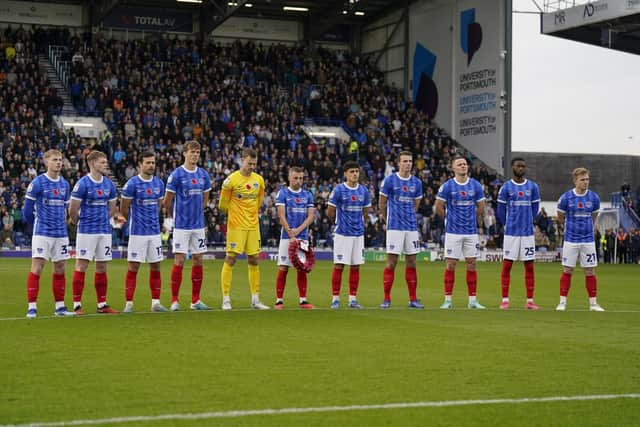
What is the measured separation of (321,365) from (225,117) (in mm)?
37389

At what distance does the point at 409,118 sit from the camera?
5150 centimetres

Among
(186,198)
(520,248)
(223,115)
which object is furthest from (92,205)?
(223,115)

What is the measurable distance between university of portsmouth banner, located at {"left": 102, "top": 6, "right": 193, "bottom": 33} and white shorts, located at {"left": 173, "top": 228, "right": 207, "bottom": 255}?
38.5 meters

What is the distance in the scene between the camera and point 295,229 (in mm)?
15281

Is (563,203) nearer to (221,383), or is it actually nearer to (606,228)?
(221,383)

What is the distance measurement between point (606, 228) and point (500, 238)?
18.8 ft

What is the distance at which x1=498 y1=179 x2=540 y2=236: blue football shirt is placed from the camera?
15.5 m

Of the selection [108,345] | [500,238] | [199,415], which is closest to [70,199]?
[108,345]

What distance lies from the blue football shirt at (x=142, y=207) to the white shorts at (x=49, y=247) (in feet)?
3.92

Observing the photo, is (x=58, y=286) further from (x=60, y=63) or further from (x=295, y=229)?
(x=60, y=63)

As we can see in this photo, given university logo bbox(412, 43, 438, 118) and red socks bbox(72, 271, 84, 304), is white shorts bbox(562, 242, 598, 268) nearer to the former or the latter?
red socks bbox(72, 271, 84, 304)

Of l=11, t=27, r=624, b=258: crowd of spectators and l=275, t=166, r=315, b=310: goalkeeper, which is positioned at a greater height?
l=11, t=27, r=624, b=258: crowd of spectators

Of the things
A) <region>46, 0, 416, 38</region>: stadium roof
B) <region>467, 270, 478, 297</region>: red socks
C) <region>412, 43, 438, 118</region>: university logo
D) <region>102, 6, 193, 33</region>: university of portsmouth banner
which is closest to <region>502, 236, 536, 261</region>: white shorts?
<region>467, 270, 478, 297</region>: red socks

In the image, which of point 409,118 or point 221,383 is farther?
point 409,118
